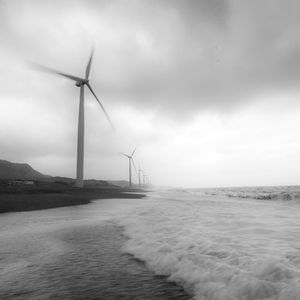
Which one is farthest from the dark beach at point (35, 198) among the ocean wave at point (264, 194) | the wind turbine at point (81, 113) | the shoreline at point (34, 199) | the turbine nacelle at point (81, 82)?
the turbine nacelle at point (81, 82)

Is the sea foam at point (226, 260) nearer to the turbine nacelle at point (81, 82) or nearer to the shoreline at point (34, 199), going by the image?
the shoreline at point (34, 199)

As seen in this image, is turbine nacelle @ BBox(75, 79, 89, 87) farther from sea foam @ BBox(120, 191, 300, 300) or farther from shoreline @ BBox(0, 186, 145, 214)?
sea foam @ BBox(120, 191, 300, 300)

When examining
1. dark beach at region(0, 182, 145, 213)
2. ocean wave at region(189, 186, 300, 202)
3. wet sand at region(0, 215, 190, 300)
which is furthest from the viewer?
ocean wave at region(189, 186, 300, 202)

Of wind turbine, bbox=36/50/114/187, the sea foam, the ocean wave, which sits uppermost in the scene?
wind turbine, bbox=36/50/114/187

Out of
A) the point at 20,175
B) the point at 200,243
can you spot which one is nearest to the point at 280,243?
the point at 200,243

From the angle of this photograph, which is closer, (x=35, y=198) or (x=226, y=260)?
(x=226, y=260)

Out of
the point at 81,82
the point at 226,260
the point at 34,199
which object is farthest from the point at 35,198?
the point at 81,82

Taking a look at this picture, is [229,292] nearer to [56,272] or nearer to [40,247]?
[56,272]

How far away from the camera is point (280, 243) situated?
22.6 ft

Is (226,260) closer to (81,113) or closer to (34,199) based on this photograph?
(34,199)

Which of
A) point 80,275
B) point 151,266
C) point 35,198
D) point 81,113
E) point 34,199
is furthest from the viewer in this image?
point 81,113

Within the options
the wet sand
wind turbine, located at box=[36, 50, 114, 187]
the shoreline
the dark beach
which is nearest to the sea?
the wet sand

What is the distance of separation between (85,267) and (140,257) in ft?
4.44

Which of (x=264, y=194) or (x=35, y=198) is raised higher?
(x=35, y=198)
